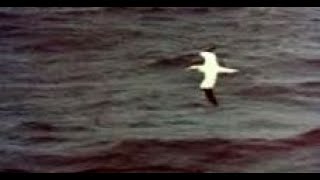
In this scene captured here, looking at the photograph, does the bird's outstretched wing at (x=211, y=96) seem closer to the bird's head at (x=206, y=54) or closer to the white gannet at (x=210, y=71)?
the white gannet at (x=210, y=71)

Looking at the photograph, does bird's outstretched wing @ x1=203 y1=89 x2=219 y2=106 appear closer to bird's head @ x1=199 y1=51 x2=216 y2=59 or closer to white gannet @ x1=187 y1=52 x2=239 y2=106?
white gannet @ x1=187 y1=52 x2=239 y2=106

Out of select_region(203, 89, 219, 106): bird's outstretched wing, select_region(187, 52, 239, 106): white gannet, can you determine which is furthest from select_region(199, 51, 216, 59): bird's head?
select_region(203, 89, 219, 106): bird's outstretched wing

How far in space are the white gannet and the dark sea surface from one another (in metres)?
0.02

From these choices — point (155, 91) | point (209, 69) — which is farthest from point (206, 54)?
point (155, 91)

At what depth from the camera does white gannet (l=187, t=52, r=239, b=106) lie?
6.82ft

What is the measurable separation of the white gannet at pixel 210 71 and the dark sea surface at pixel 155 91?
2 centimetres

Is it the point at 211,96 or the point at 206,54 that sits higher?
the point at 206,54

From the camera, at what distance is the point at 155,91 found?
2082mm

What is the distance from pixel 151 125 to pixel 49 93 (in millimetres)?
320

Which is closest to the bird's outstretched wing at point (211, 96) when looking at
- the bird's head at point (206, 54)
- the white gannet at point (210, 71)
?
the white gannet at point (210, 71)

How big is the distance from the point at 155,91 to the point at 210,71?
174 mm

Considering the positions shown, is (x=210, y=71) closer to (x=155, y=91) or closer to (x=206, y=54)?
(x=206, y=54)

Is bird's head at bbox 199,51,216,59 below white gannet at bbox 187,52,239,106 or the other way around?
the other way around

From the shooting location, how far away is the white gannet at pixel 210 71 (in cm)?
208
